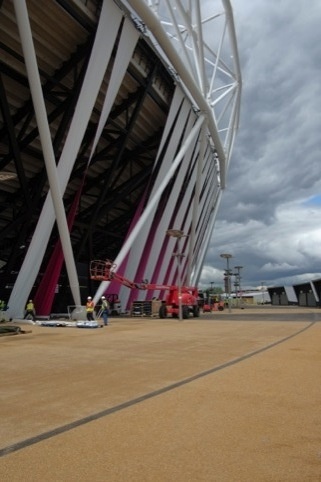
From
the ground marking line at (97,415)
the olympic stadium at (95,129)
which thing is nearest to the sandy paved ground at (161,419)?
the ground marking line at (97,415)

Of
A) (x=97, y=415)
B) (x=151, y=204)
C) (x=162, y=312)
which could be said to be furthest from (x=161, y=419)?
(x=162, y=312)

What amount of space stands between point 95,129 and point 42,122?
9.46 metres

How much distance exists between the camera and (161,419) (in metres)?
5.11

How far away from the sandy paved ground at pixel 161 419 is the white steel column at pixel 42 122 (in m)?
12.6

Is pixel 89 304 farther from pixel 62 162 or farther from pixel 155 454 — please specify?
pixel 155 454

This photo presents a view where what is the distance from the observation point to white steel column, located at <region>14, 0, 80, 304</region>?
1798cm

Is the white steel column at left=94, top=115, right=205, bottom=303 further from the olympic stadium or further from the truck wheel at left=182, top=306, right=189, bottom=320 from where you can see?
the truck wheel at left=182, top=306, right=189, bottom=320

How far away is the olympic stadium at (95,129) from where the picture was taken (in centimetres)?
2197

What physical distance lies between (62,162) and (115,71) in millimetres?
5655

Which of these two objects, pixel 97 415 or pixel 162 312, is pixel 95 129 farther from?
pixel 97 415

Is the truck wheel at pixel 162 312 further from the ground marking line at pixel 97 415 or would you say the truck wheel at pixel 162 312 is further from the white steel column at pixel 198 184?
the ground marking line at pixel 97 415

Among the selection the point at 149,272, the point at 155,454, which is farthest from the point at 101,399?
the point at 149,272

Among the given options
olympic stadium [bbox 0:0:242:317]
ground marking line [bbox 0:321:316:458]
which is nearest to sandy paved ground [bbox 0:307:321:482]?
ground marking line [bbox 0:321:316:458]

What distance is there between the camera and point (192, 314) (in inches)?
1401
